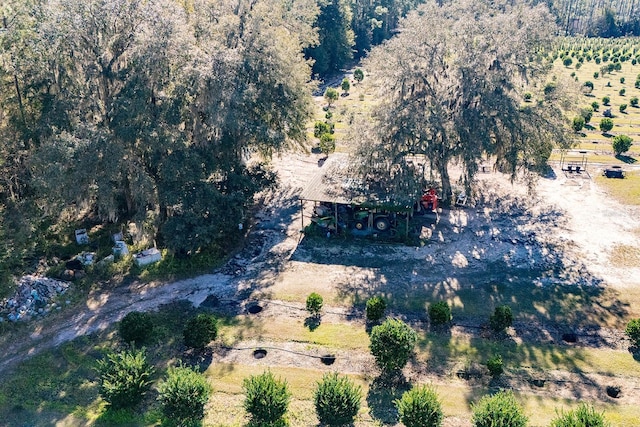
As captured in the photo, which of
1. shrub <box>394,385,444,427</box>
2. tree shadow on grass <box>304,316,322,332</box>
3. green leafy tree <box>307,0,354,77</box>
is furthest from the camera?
green leafy tree <box>307,0,354,77</box>

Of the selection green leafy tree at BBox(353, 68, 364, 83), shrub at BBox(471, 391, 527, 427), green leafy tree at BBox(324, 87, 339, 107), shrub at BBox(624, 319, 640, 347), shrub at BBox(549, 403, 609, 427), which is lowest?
shrub at BBox(624, 319, 640, 347)

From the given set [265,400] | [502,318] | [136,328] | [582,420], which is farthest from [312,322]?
[582,420]

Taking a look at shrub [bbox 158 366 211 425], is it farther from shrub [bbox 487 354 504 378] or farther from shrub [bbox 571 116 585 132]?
shrub [bbox 571 116 585 132]

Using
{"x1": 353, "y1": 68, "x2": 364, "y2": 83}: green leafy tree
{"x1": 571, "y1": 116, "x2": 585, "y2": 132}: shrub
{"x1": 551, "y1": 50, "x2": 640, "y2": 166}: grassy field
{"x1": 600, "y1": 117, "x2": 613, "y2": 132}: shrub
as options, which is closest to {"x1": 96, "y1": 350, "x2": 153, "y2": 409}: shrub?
{"x1": 551, "y1": 50, "x2": 640, "y2": 166}: grassy field

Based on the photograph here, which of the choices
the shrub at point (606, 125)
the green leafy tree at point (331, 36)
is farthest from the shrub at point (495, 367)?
the green leafy tree at point (331, 36)

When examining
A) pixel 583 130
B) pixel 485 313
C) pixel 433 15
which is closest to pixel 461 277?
pixel 485 313
